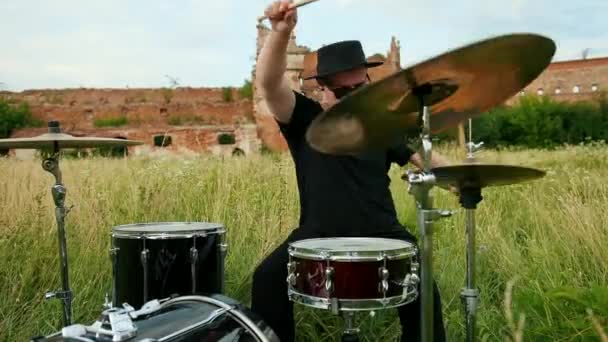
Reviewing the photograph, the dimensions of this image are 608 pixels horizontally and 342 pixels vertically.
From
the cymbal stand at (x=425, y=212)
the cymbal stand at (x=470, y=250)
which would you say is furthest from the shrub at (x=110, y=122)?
the cymbal stand at (x=425, y=212)

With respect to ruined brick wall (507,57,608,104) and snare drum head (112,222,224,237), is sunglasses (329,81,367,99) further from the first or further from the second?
ruined brick wall (507,57,608,104)

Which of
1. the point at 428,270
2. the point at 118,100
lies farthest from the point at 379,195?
the point at 118,100

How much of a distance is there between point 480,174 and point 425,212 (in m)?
0.44

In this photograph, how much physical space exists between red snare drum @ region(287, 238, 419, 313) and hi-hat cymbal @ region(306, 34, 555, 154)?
395 millimetres

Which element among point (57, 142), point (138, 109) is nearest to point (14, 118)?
point (138, 109)

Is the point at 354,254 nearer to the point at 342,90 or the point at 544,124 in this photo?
the point at 342,90

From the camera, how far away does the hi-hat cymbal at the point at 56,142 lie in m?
2.99

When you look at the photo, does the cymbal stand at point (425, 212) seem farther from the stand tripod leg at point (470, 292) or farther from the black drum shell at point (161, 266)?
the black drum shell at point (161, 266)

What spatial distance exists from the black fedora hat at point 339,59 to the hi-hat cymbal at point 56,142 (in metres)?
1.12

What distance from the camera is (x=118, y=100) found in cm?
3069

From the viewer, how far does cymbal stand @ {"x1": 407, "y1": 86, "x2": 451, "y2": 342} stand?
2.08 meters

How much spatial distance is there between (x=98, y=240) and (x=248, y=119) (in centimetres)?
2474

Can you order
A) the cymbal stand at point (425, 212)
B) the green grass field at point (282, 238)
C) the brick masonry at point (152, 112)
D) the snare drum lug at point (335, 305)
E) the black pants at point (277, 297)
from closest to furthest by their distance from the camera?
the cymbal stand at point (425, 212), the snare drum lug at point (335, 305), the black pants at point (277, 297), the green grass field at point (282, 238), the brick masonry at point (152, 112)

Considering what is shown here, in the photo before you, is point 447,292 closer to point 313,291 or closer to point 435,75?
point 313,291
